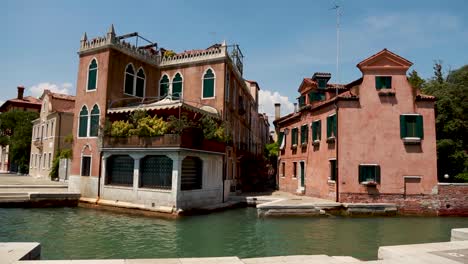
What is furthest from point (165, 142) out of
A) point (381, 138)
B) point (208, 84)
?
point (381, 138)

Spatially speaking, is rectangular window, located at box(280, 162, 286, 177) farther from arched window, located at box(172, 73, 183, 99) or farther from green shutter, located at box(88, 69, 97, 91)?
green shutter, located at box(88, 69, 97, 91)

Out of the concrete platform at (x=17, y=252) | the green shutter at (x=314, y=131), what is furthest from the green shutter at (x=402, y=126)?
the concrete platform at (x=17, y=252)

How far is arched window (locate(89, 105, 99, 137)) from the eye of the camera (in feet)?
65.2

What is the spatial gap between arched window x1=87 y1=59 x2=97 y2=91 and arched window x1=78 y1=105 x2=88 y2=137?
1.37 metres

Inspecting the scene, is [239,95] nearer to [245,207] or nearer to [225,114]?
[225,114]

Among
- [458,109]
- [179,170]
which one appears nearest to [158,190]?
[179,170]

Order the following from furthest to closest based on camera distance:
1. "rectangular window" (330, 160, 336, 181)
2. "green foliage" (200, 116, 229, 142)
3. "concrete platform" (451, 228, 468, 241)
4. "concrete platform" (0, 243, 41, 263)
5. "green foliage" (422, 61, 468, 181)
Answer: "green foliage" (422, 61, 468, 181) < "rectangular window" (330, 160, 336, 181) < "green foliage" (200, 116, 229, 142) < "concrete platform" (451, 228, 468, 241) < "concrete platform" (0, 243, 41, 263)

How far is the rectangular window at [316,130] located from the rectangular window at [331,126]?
1.14 m

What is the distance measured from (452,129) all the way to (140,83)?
70.6 ft

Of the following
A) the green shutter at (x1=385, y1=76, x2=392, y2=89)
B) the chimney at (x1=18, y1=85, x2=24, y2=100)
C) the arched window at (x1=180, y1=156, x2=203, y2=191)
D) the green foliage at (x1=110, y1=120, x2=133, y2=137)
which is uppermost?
the chimney at (x1=18, y1=85, x2=24, y2=100)

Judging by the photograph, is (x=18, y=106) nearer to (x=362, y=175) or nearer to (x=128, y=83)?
(x=128, y=83)

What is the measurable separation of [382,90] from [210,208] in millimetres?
11592

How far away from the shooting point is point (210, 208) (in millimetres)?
17031

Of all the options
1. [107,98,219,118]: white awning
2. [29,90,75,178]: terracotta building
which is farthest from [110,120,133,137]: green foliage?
[29,90,75,178]: terracotta building
